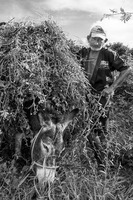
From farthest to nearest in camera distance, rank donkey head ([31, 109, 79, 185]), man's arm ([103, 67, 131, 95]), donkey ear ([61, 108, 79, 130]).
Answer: man's arm ([103, 67, 131, 95]) → donkey ear ([61, 108, 79, 130]) → donkey head ([31, 109, 79, 185])

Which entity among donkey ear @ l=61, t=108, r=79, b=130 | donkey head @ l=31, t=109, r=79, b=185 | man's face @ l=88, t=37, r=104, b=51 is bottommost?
donkey head @ l=31, t=109, r=79, b=185

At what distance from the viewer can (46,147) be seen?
9.89 ft

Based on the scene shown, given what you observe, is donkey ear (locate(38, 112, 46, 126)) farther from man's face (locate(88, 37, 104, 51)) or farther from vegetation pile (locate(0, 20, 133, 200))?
man's face (locate(88, 37, 104, 51))

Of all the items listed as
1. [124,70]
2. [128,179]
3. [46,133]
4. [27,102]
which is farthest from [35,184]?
[124,70]

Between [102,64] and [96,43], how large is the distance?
286 mm

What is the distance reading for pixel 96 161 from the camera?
4180 mm

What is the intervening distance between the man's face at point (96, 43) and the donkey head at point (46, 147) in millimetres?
1322

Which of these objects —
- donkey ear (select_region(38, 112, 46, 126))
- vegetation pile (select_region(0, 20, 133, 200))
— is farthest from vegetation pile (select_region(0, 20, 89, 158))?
donkey ear (select_region(38, 112, 46, 126))

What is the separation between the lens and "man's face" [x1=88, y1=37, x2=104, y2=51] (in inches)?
154

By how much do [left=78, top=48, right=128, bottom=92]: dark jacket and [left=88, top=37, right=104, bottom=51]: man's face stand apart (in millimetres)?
60

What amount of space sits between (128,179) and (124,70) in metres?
1.45

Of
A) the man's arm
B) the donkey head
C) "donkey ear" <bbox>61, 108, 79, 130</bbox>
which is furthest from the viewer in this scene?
the man's arm

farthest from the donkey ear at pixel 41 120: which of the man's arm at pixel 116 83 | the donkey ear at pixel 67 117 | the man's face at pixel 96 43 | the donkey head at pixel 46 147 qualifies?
the man's face at pixel 96 43

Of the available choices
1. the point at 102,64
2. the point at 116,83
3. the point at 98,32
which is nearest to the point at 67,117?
the point at 116,83
